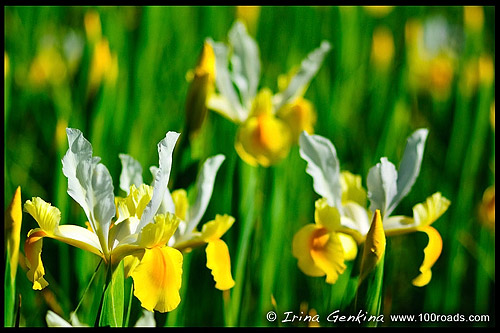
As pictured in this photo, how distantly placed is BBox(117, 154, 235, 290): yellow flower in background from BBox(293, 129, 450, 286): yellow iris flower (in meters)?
0.13

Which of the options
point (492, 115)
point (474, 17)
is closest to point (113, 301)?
point (492, 115)

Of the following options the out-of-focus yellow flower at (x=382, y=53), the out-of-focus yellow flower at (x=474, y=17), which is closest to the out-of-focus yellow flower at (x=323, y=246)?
the out-of-focus yellow flower at (x=382, y=53)

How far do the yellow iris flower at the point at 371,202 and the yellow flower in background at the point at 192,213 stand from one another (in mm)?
135

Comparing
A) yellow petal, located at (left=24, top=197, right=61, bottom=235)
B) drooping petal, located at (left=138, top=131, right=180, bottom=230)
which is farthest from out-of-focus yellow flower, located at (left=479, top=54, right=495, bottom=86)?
yellow petal, located at (left=24, top=197, right=61, bottom=235)

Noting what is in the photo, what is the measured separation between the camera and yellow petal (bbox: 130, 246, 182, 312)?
69 cm

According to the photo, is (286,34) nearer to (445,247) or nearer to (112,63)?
(112,63)

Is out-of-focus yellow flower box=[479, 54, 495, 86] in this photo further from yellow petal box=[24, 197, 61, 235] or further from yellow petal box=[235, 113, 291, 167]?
yellow petal box=[24, 197, 61, 235]

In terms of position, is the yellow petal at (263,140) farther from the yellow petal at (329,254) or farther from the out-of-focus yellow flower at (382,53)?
the out-of-focus yellow flower at (382,53)

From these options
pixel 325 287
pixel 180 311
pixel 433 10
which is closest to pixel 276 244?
pixel 325 287

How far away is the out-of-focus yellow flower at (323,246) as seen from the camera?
0.85 m

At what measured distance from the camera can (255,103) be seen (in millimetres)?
1242

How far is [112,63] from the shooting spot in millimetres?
1415

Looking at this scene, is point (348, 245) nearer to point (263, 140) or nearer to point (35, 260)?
point (263, 140)

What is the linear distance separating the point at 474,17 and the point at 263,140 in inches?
48.2
